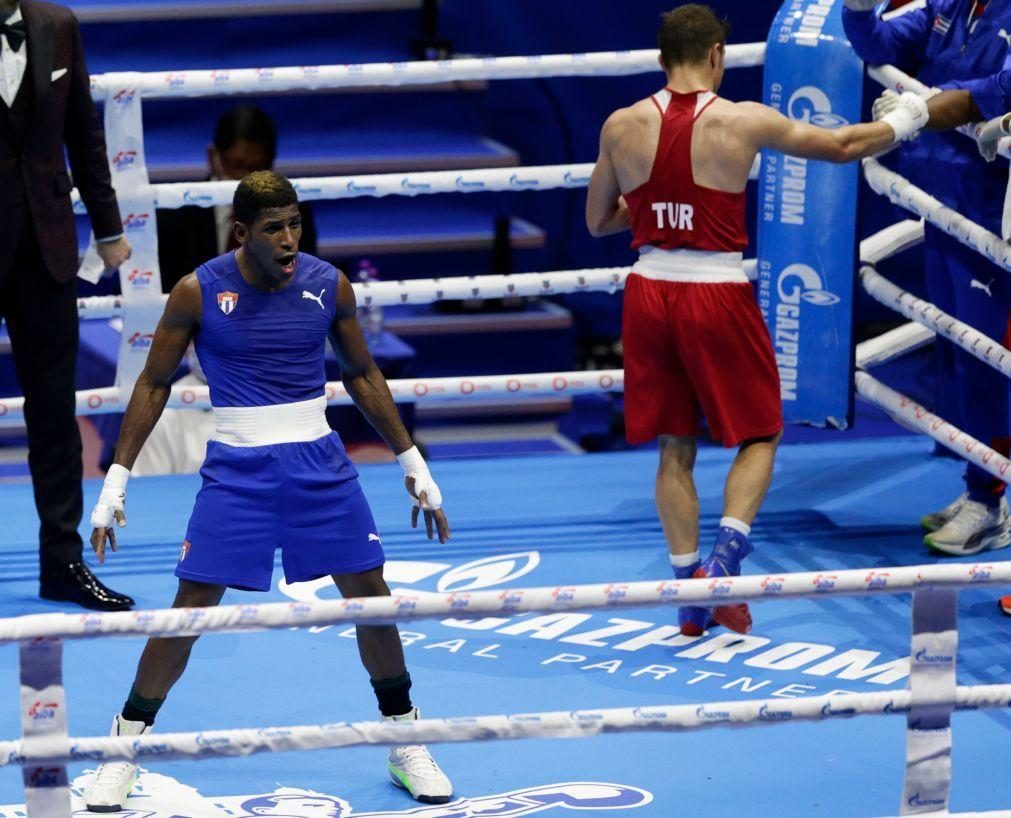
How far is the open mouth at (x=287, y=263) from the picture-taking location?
11.1 feet

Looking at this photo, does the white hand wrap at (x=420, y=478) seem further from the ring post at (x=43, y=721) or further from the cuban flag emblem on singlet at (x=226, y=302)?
the ring post at (x=43, y=721)

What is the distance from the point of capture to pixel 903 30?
189 inches

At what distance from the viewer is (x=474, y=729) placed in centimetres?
275

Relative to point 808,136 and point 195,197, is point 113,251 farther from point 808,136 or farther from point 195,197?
point 808,136

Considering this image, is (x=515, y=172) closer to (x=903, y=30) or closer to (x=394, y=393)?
(x=394, y=393)

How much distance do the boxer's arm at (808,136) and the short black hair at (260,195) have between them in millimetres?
1290

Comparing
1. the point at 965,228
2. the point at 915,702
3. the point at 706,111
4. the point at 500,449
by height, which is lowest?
the point at 500,449

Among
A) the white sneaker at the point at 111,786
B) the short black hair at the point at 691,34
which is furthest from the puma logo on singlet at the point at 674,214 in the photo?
the white sneaker at the point at 111,786

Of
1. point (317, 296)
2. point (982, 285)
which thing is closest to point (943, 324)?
point (982, 285)

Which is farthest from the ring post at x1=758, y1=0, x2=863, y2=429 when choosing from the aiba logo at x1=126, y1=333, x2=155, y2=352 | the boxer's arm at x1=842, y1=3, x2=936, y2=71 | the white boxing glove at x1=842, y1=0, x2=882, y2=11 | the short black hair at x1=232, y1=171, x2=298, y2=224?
the short black hair at x1=232, y1=171, x2=298, y2=224

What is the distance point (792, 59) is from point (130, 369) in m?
2.06

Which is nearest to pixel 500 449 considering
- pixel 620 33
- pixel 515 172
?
pixel 620 33

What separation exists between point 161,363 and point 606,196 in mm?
1398

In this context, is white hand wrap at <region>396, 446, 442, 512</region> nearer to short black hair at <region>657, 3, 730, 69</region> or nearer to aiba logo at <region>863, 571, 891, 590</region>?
aiba logo at <region>863, 571, 891, 590</region>
